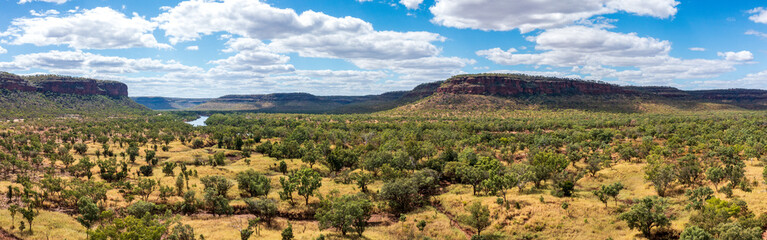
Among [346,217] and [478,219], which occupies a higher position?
[346,217]

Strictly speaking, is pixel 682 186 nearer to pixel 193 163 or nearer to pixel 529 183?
pixel 529 183

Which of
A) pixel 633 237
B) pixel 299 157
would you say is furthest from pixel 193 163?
pixel 633 237

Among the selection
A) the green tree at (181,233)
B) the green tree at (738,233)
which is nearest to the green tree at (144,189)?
the green tree at (181,233)

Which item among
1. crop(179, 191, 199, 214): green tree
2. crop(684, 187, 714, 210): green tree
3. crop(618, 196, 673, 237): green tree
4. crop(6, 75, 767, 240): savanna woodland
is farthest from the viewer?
crop(179, 191, 199, 214): green tree

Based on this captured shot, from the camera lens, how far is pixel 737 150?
76.6 m

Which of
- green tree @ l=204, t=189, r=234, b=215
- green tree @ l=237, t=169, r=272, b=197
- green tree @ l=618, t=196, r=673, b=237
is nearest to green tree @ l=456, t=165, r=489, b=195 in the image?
green tree @ l=618, t=196, r=673, b=237

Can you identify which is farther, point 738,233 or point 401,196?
point 401,196

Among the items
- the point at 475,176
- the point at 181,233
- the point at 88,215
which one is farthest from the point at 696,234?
the point at 88,215

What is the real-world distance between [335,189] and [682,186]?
64.2 m

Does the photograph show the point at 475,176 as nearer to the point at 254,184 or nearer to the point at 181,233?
the point at 254,184

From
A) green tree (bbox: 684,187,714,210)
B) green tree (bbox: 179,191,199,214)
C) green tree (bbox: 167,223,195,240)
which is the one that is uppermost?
green tree (bbox: 684,187,714,210)

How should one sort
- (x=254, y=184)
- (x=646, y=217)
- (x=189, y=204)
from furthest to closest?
(x=254, y=184) → (x=189, y=204) → (x=646, y=217)

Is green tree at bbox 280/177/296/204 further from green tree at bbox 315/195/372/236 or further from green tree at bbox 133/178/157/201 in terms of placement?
green tree at bbox 133/178/157/201

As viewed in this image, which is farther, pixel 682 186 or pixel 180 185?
pixel 180 185
